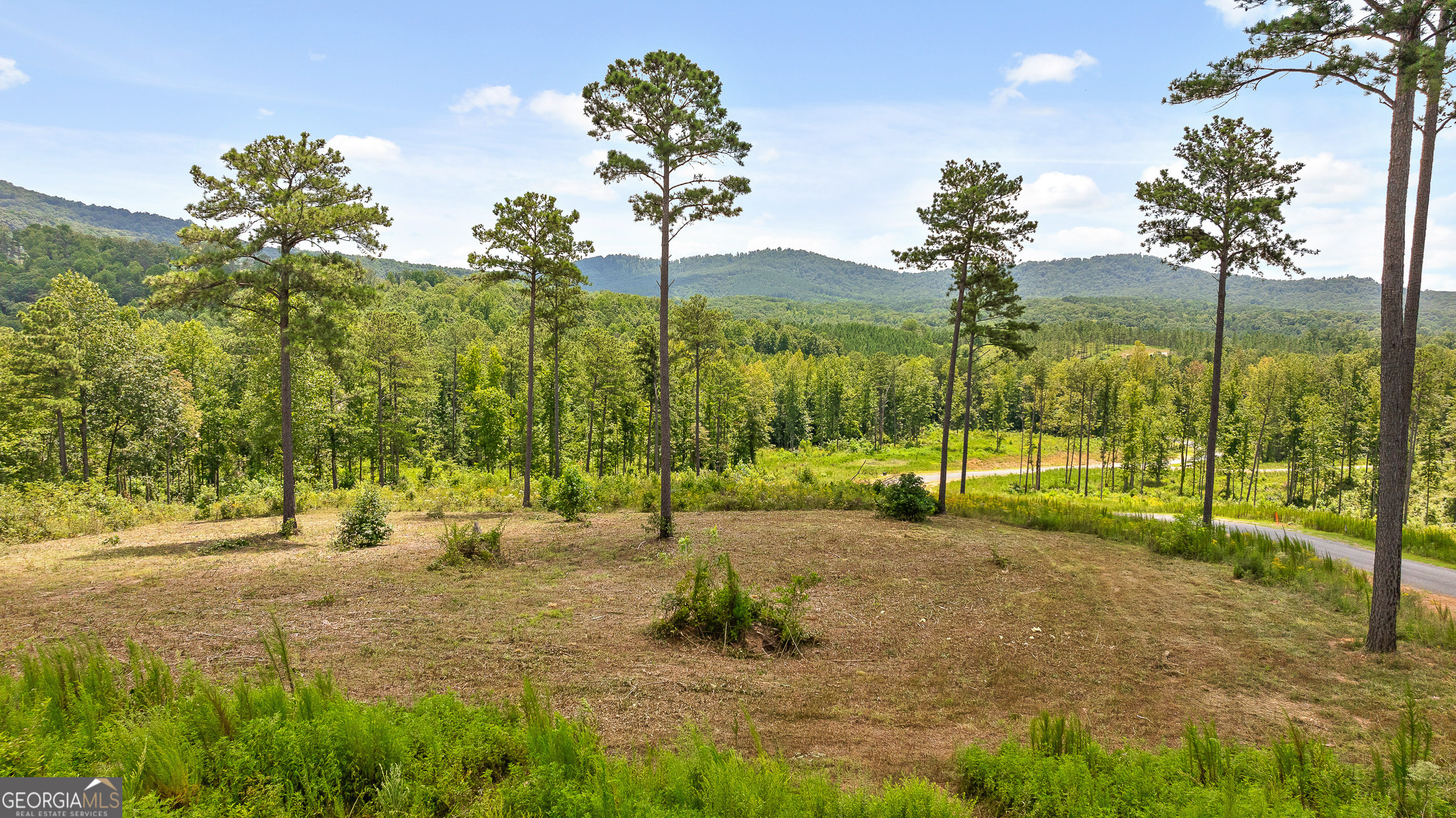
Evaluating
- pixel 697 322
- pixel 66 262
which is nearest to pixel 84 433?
pixel 697 322

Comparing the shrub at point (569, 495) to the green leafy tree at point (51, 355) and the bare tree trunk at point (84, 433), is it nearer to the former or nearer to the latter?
the green leafy tree at point (51, 355)

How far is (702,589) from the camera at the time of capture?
322 inches

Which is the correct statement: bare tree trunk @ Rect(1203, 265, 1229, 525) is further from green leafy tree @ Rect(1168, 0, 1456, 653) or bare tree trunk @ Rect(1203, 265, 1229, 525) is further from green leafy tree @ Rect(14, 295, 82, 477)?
green leafy tree @ Rect(14, 295, 82, 477)

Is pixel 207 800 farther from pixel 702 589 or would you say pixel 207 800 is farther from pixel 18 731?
pixel 702 589

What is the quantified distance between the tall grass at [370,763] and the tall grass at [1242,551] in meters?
10.8

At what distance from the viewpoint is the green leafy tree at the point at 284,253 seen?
13.4 m

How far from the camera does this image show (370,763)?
4105 mm

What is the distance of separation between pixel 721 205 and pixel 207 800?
516 inches

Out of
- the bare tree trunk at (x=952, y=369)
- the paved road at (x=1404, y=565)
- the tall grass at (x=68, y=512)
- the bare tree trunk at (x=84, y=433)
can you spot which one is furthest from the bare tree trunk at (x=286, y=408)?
the paved road at (x=1404, y=565)

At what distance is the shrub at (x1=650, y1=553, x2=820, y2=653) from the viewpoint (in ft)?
26.2

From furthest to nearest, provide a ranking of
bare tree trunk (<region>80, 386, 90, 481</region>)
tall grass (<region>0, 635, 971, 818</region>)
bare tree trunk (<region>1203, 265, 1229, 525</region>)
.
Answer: bare tree trunk (<region>80, 386, 90, 481</region>) < bare tree trunk (<region>1203, 265, 1229, 525</region>) < tall grass (<region>0, 635, 971, 818</region>)

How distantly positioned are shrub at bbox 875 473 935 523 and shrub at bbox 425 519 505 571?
12368 millimetres

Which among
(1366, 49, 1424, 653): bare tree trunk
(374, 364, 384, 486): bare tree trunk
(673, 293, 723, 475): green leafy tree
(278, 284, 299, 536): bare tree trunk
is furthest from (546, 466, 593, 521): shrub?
(374, 364, 384, 486): bare tree trunk

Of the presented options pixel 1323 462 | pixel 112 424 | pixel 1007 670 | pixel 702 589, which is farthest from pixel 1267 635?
pixel 1323 462
